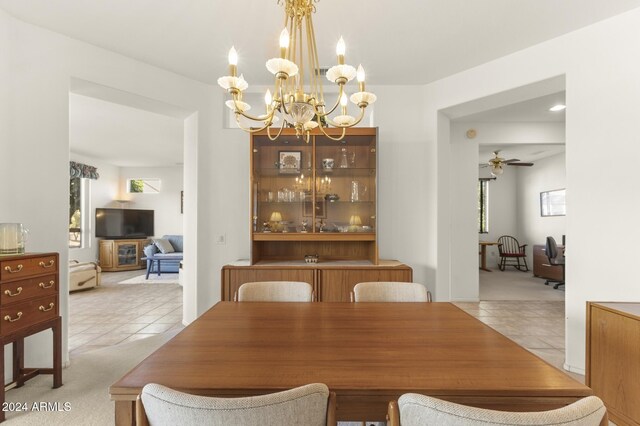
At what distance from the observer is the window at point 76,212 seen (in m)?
6.84

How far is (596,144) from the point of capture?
239 cm

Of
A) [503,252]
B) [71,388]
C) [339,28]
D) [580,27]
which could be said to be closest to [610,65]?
[580,27]

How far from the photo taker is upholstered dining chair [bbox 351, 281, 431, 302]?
6.47 feet

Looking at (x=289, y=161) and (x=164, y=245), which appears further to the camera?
(x=164, y=245)

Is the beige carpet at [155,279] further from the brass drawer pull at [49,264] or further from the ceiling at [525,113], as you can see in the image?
the ceiling at [525,113]

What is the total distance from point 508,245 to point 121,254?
9679 millimetres

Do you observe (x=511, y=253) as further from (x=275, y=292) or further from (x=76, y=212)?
(x=76, y=212)

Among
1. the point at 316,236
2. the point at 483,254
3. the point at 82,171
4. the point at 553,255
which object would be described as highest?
the point at 82,171

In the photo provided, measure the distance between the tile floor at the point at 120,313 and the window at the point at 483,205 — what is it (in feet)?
24.0

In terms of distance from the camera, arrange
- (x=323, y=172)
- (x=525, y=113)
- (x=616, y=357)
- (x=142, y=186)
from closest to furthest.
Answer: (x=616, y=357) → (x=323, y=172) → (x=525, y=113) → (x=142, y=186)

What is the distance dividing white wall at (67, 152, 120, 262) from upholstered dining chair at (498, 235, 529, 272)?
9776 millimetres

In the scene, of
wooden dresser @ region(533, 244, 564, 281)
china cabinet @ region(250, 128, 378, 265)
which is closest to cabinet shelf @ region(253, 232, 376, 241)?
china cabinet @ region(250, 128, 378, 265)

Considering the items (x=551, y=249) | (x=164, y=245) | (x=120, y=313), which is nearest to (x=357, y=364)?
(x=120, y=313)

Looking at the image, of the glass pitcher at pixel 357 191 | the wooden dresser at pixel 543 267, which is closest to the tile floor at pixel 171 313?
the wooden dresser at pixel 543 267
